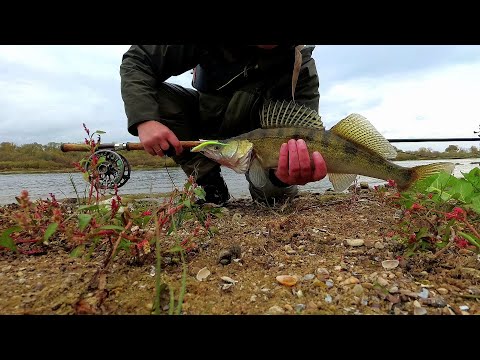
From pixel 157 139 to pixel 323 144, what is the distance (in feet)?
4.98

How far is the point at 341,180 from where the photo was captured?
352 cm

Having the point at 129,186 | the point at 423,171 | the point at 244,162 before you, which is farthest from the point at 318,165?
the point at 129,186

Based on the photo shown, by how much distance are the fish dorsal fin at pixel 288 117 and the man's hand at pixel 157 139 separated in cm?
86

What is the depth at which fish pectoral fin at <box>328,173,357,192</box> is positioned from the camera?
11.4ft

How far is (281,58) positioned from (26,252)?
3.00 meters

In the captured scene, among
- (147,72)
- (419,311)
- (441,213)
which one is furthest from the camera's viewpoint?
(147,72)

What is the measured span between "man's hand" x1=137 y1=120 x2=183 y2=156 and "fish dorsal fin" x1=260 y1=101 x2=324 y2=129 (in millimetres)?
860

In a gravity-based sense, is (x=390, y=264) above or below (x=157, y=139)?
below

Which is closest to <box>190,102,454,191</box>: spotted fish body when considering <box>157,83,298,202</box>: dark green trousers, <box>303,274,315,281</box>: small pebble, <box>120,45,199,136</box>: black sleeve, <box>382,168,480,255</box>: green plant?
<box>382,168,480,255</box>: green plant

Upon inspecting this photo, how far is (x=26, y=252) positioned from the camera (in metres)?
1.89

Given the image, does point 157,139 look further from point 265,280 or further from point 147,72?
point 265,280

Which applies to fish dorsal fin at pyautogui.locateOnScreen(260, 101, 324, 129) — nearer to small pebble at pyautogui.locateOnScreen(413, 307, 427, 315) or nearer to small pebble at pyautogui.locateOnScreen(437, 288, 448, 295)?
small pebble at pyautogui.locateOnScreen(437, 288, 448, 295)
